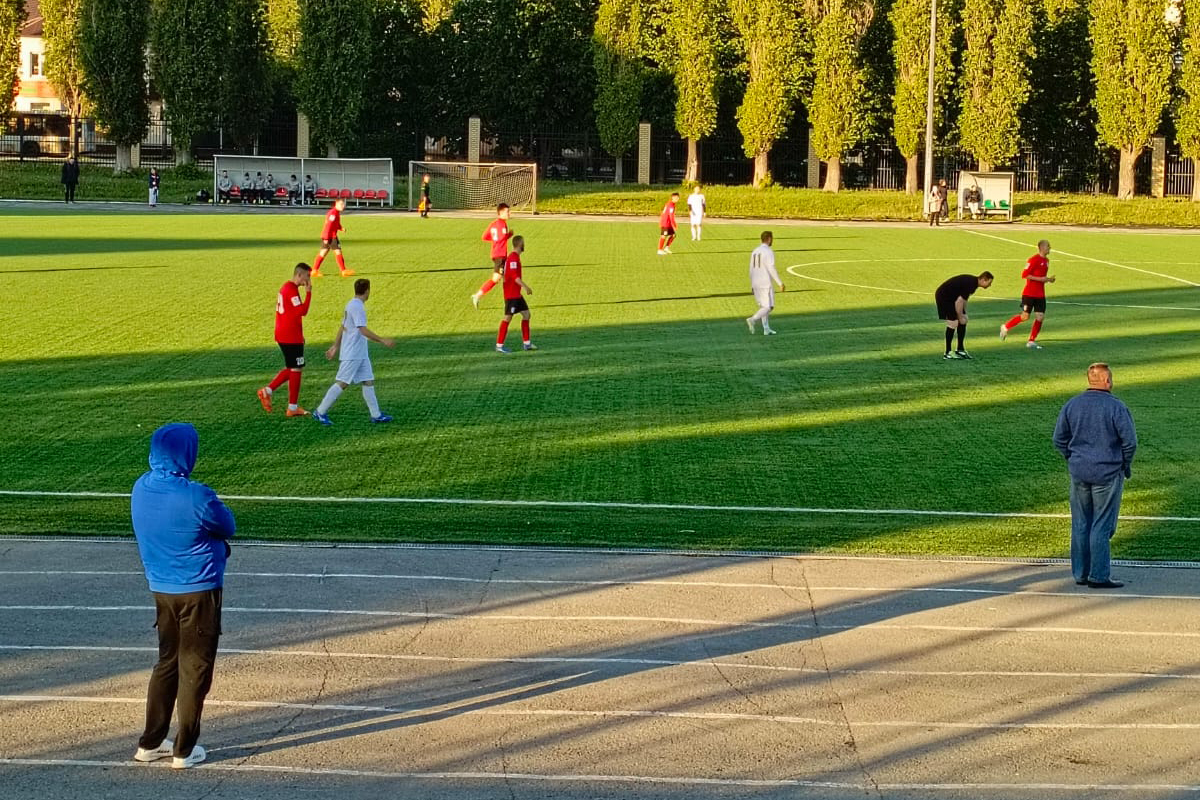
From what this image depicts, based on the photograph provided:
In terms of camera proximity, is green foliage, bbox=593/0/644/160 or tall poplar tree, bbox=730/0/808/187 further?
green foliage, bbox=593/0/644/160

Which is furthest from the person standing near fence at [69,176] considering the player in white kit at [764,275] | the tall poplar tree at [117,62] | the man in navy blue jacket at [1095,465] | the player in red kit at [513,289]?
the man in navy blue jacket at [1095,465]

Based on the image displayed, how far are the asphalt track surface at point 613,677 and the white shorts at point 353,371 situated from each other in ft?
17.1

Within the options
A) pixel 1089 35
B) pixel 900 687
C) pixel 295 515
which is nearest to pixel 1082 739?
pixel 900 687

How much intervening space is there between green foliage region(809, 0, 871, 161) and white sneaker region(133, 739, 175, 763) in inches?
2721

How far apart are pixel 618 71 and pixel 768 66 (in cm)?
836

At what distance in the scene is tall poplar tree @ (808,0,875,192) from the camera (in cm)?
7350

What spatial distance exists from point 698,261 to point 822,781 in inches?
1332

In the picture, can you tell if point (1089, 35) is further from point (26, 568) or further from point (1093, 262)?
point (26, 568)

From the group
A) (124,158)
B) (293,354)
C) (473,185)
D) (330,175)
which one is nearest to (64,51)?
(124,158)

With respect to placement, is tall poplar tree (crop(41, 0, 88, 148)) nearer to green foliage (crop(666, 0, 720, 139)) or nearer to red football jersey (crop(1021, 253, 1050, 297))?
green foliage (crop(666, 0, 720, 139))

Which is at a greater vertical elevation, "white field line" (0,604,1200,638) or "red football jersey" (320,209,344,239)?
"red football jersey" (320,209,344,239)

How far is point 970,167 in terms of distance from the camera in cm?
7644

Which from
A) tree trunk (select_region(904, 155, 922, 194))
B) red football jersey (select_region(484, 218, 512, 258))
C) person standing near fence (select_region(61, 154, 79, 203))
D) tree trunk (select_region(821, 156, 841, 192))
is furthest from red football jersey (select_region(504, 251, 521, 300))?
tree trunk (select_region(821, 156, 841, 192))

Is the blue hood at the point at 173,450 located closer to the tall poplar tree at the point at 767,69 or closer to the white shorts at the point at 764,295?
the white shorts at the point at 764,295
